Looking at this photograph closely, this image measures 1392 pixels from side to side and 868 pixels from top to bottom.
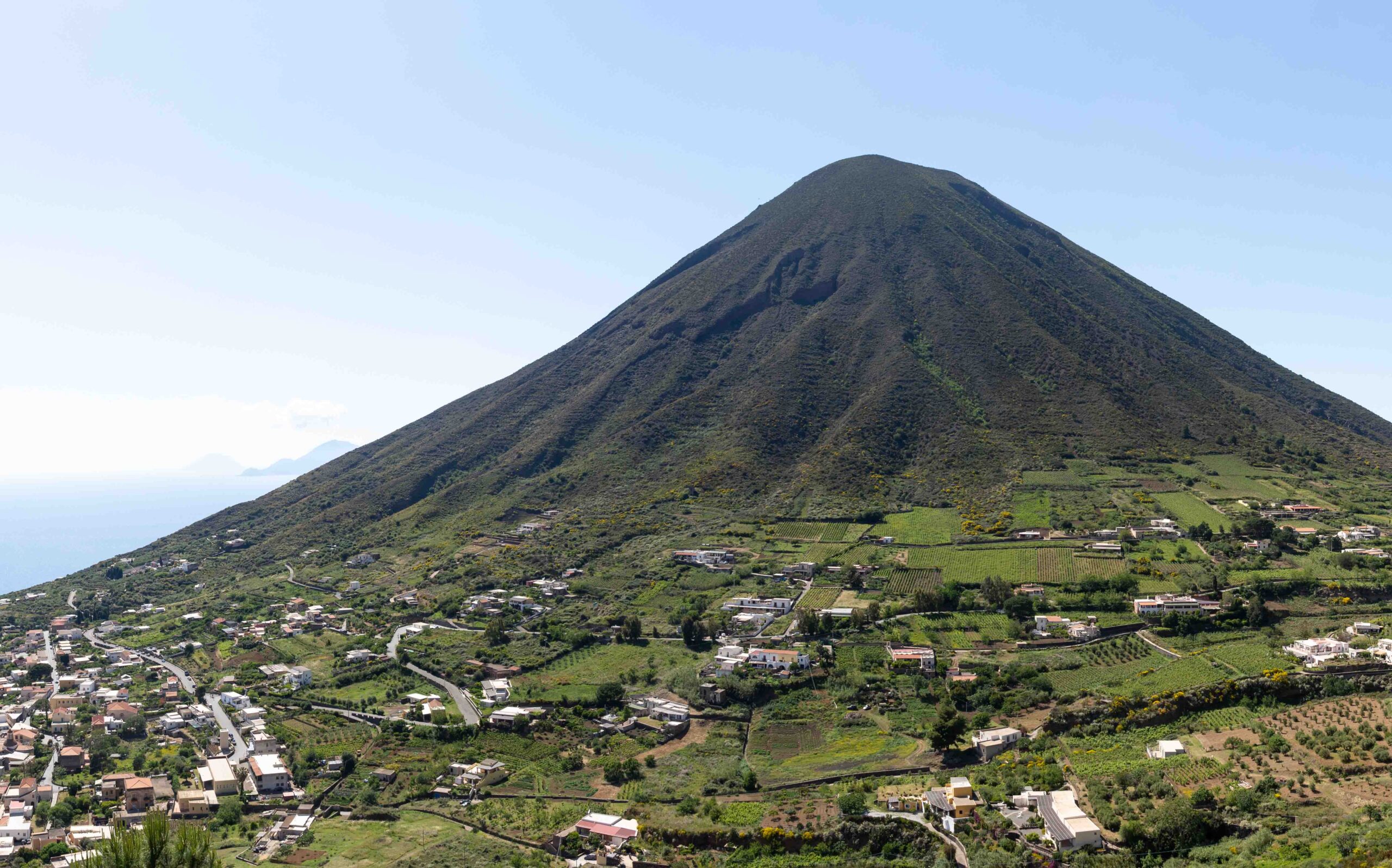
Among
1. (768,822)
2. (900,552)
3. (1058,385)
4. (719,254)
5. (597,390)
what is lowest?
(768,822)

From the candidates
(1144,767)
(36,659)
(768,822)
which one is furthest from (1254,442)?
(36,659)

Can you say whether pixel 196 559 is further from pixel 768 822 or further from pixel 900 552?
pixel 768 822

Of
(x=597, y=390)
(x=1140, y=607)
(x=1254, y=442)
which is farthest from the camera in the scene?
(x=597, y=390)

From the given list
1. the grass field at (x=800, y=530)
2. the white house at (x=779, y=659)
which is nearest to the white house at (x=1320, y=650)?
the white house at (x=779, y=659)

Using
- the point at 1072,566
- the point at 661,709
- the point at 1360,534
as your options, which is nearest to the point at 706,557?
the point at 661,709

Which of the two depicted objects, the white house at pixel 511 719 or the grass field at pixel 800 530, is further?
the grass field at pixel 800 530

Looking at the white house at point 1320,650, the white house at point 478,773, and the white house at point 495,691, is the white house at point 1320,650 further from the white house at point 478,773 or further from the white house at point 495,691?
the white house at point 495,691
